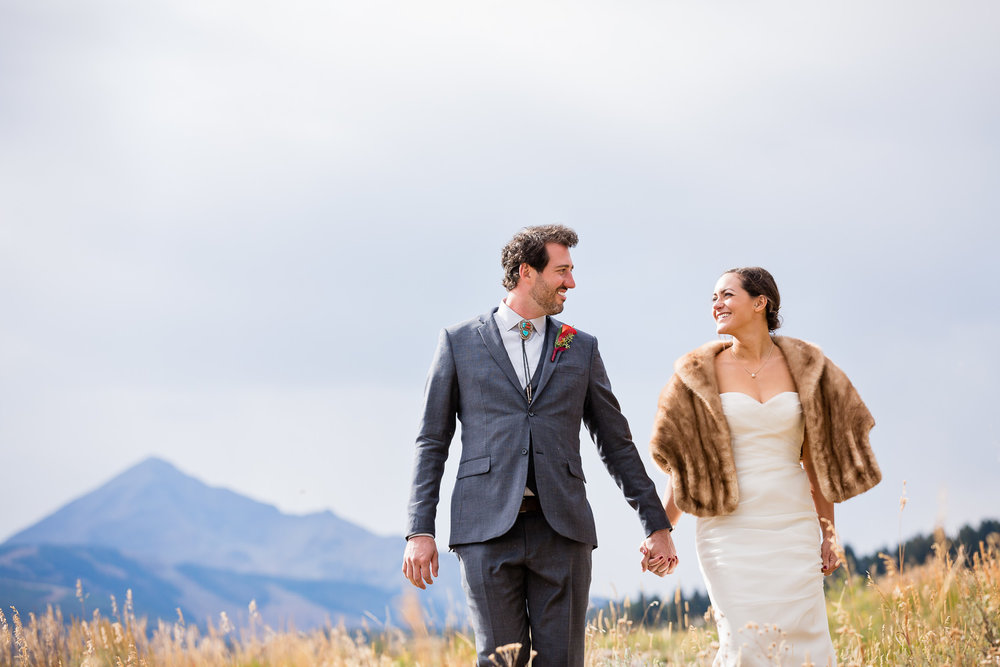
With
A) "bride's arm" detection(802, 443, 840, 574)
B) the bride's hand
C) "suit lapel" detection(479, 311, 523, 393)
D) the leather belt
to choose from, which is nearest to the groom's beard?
"suit lapel" detection(479, 311, 523, 393)

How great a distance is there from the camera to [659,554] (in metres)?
3.86

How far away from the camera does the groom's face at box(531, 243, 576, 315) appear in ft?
12.4

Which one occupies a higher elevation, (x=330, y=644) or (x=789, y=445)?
(x=789, y=445)

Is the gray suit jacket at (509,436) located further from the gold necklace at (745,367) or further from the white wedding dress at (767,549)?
the gold necklace at (745,367)

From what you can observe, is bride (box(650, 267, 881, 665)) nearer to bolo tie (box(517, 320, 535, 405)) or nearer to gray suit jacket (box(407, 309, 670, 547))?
gray suit jacket (box(407, 309, 670, 547))

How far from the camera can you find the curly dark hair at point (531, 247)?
3777mm

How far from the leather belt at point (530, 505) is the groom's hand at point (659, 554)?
2.07 feet

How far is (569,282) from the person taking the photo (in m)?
3.80

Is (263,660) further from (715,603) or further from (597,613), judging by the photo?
(715,603)

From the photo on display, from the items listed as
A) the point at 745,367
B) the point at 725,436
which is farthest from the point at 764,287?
the point at 725,436

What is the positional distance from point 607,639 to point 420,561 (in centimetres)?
210

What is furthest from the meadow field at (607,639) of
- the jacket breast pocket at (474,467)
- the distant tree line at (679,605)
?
the jacket breast pocket at (474,467)

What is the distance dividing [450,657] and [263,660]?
1.30 meters

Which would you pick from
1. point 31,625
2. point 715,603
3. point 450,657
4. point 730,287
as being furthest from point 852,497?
point 31,625
